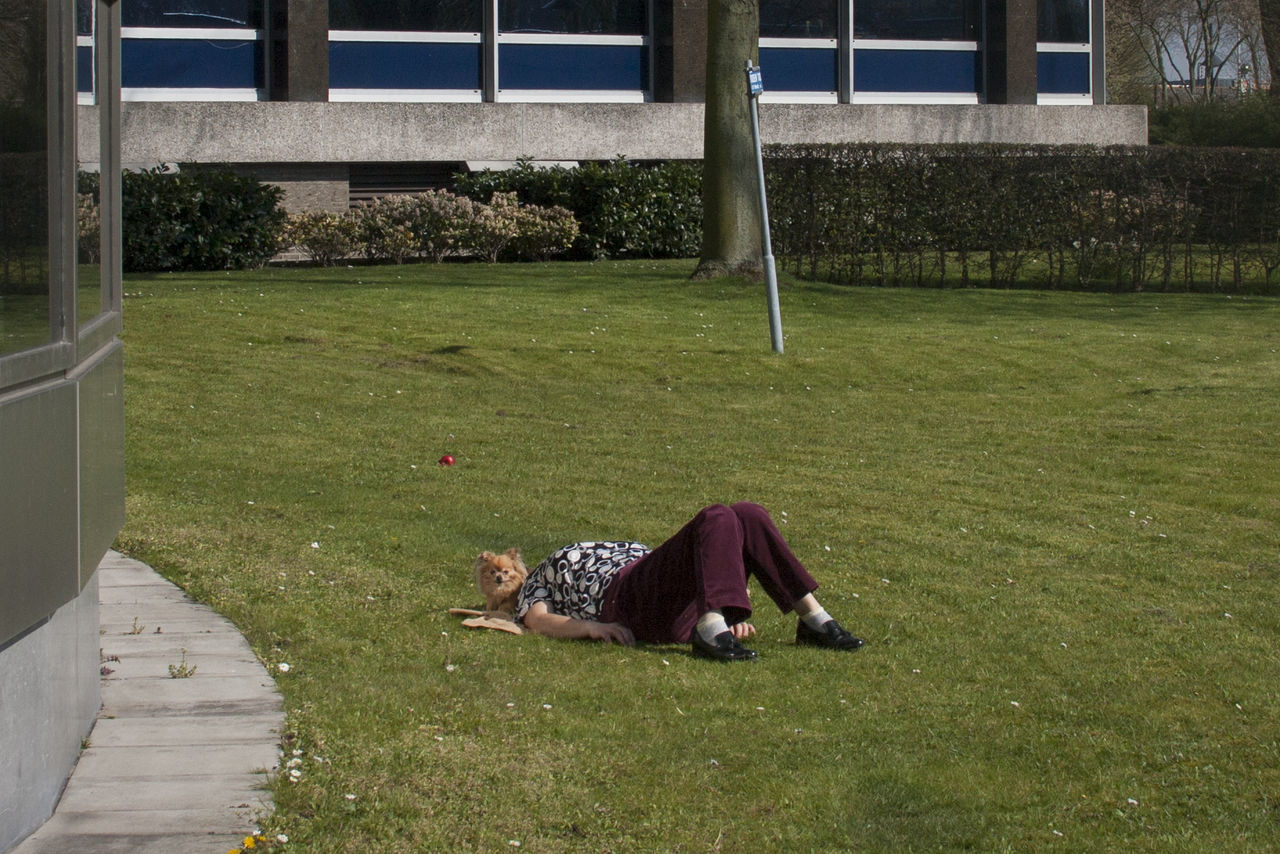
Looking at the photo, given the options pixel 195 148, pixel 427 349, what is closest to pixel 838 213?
pixel 427 349

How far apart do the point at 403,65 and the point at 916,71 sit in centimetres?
1090

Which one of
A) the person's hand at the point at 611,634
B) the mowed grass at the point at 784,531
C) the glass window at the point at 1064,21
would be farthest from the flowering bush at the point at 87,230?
the glass window at the point at 1064,21

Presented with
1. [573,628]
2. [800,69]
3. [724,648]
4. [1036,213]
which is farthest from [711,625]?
[800,69]

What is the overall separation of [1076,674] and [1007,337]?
10.5 meters

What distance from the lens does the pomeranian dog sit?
5852mm

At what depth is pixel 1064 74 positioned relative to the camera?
3108cm

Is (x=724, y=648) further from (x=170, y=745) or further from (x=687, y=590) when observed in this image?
(x=170, y=745)

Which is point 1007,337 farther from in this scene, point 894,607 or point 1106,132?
point 1106,132

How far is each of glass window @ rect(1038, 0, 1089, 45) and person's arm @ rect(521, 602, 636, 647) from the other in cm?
2813

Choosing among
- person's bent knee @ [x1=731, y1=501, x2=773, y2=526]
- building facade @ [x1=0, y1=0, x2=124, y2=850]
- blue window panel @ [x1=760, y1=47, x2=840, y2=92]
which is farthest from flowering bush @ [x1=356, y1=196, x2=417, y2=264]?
building facade @ [x1=0, y1=0, x2=124, y2=850]

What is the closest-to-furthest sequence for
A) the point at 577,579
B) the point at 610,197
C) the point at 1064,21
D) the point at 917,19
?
the point at 577,579 → the point at 610,197 → the point at 917,19 → the point at 1064,21

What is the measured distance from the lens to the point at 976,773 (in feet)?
13.9

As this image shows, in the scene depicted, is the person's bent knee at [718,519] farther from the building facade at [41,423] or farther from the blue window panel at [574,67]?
the blue window panel at [574,67]

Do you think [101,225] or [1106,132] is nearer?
[101,225]
